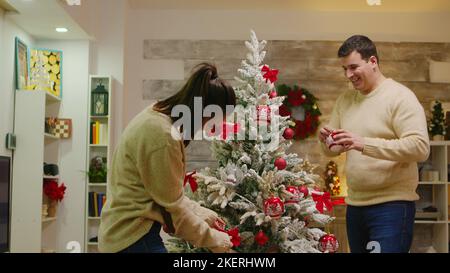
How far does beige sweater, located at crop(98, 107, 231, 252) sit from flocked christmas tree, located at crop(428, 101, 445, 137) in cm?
420

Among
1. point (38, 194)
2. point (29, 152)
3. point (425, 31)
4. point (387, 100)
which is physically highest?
point (425, 31)

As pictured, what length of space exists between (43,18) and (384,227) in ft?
9.69

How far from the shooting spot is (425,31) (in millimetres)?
5738

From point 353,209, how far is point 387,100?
0.43 meters

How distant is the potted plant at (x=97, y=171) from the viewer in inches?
197

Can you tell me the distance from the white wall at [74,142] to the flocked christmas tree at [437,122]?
119 inches

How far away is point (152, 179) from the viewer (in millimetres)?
1632

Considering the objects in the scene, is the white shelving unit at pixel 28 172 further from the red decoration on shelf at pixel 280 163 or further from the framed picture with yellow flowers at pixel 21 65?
the red decoration on shelf at pixel 280 163

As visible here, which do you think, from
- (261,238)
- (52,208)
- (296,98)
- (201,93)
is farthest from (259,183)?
(296,98)

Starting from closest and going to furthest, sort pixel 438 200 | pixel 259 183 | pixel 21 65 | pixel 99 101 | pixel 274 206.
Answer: pixel 274 206, pixel 259 183, pixel 21 65, pixel 99 101, pixel 438 200

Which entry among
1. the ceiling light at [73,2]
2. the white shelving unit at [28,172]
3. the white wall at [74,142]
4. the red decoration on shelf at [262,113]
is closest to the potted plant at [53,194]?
the white wall at [74,142]

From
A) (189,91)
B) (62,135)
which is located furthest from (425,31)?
(189,91)

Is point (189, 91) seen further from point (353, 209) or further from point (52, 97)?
point (52, 97)

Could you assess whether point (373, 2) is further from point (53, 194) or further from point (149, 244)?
point (149, 244)
